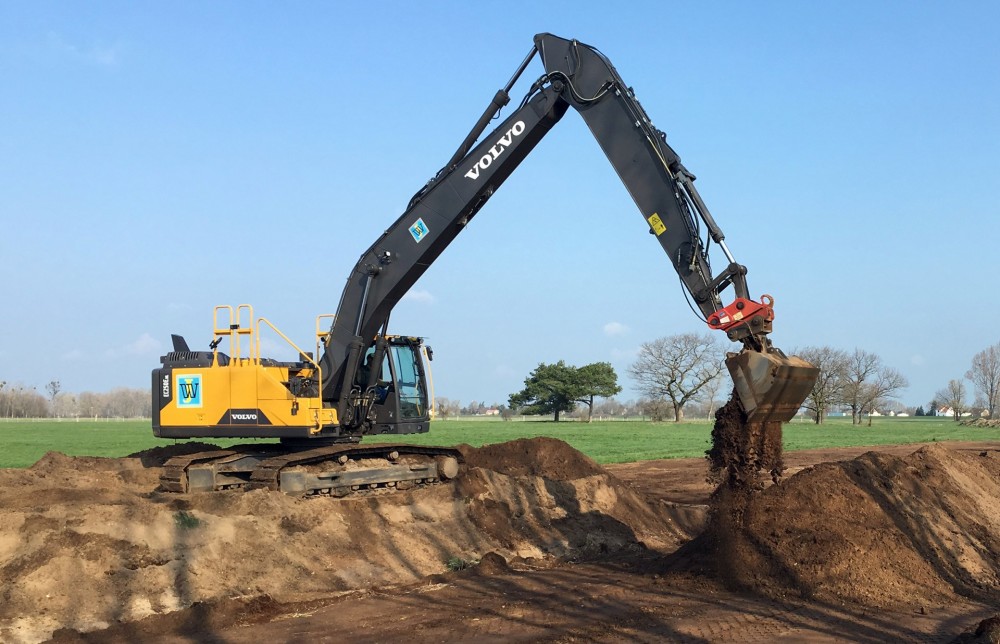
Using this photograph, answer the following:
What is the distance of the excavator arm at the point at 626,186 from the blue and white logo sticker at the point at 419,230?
0.02 m

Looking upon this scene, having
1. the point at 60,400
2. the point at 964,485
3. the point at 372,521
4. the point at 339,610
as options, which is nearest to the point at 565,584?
the point at 339,610

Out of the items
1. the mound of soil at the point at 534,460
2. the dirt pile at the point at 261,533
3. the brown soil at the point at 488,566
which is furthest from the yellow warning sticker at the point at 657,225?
the mound of soil at the point at 534,460

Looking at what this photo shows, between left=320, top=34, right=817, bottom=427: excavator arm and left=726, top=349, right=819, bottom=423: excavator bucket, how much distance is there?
0.5 inches

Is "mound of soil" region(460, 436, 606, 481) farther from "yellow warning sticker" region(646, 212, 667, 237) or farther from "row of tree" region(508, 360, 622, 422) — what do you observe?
"row of tree" region(508, 360, 622, 422)

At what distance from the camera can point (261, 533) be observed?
12.5 m

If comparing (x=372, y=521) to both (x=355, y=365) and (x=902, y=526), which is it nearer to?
(x=355, y=365)

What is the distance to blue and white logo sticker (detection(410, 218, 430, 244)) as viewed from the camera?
1465 cm

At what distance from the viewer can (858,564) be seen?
1049 cm

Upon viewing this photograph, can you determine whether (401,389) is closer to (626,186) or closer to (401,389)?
(401,389)

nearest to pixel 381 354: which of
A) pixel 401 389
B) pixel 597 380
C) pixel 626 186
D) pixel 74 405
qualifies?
pixel 401 389

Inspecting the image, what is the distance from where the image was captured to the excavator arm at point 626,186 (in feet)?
36.0

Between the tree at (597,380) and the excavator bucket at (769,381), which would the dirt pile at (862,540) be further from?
the tree at (597,380)

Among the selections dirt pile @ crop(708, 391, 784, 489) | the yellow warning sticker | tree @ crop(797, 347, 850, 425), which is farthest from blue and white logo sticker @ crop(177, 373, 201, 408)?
tree @ crop(797, 347, 850, 425)

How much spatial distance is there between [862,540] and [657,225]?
475 cm
